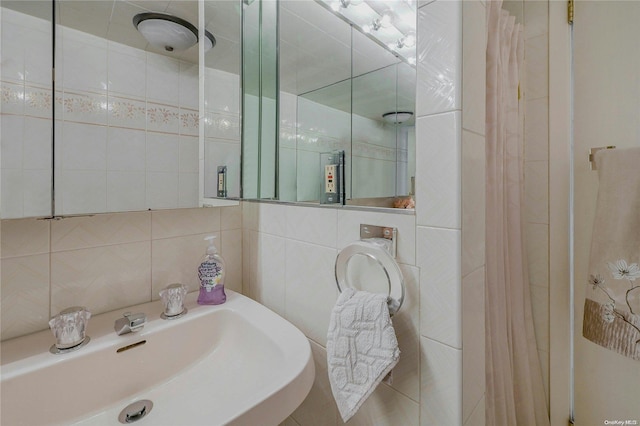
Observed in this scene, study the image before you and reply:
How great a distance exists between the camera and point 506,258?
2.84 feet

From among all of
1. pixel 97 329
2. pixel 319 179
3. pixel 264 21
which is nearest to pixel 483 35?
pixel 319 179

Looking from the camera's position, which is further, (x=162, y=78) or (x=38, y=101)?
(x=162, y=78)

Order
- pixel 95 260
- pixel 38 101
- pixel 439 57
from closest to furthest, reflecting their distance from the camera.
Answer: pixel 439 57 → pixel 38 101 → pixel 95 260

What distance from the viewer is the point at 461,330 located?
0.55 metres

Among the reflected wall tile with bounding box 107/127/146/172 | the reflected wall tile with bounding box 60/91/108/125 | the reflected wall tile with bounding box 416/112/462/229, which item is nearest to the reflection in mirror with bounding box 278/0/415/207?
the reflected wall tile with bounding box 416/112/462/229

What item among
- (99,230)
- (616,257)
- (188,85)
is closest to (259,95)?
(188,85)

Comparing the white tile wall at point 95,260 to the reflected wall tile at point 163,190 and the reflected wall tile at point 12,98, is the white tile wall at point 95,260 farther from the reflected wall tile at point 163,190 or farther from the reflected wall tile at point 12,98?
the reflected wall tile at point 12,98

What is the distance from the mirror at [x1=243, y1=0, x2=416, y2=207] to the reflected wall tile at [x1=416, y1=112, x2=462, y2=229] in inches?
4.3

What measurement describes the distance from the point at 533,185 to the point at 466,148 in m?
0.75

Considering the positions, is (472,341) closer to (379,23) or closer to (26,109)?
(379,23)

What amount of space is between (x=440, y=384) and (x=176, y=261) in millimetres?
830

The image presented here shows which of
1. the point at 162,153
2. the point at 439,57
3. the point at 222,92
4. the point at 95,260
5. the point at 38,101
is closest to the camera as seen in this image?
the point at 439,57

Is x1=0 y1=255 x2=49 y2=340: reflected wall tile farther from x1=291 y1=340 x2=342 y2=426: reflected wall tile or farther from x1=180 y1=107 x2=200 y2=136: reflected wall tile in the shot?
x1=291 y1=340 x2=342 y2=426: reflected wall tile

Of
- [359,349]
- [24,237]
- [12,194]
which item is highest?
[12,194]
